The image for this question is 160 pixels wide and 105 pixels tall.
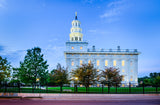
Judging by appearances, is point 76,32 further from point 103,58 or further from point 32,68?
point 32,68

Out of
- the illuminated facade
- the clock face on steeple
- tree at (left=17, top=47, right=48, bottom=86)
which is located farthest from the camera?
the clock face on steeple

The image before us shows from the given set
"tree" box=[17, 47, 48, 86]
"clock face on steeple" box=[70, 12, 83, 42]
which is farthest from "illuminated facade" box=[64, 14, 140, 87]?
"tree" box=[17, 47, 48, 86]

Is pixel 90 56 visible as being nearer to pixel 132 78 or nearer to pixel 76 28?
pixel 76 28

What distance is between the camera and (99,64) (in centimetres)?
7094

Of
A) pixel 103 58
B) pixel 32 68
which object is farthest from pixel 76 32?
pixel 32 68

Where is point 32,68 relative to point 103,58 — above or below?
below

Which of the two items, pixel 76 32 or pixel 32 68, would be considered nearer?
pixel 32 68

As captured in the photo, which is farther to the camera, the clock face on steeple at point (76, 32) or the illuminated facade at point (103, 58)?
the clock face on steeple at point (76, 32)

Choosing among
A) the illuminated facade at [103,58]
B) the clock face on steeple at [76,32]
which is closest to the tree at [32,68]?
the illuminated facade at [103,58]

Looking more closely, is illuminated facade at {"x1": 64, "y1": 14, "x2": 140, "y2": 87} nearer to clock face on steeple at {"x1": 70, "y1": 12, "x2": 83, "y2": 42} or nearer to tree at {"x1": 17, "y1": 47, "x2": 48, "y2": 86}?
clock face on steeple at {"x1": 70, "y1": 12, "x2": 83, "y2": 42}

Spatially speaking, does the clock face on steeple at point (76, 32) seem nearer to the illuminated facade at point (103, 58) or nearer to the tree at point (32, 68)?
the illuminated facade at point (103, 58)

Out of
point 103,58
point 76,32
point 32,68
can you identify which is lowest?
point 32,68

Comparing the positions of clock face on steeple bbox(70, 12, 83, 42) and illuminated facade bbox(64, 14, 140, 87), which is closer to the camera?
illuminated facade bbox(64, 14, 140, 87)

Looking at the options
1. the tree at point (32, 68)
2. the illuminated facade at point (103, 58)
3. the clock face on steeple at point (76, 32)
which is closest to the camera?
the tree at point (32, 68)
